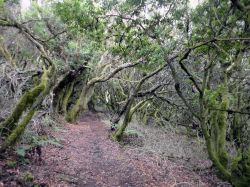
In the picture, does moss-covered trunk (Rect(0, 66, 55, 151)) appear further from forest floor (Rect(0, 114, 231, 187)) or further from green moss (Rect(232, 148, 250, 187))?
green moss (Rect(232, 148, 250, 187))

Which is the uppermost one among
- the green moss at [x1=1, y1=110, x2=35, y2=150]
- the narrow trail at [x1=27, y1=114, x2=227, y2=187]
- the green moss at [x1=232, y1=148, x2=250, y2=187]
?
the green moss at [x1=232, y1=148, x2=250, y2=187]

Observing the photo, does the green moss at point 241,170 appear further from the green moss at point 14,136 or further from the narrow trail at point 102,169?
the green moss at point 14,136

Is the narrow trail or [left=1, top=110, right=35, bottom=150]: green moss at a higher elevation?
[left=1, top=110, right=35, bottom=150]: green moss

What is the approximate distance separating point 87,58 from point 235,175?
13.9m

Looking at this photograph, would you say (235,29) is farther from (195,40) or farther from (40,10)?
(40,10)

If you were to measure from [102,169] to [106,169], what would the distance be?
0.13m

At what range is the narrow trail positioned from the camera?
8340 mm

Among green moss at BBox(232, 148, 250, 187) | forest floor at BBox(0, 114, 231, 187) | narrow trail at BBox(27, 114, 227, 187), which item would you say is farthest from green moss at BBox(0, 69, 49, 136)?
green moss at BBox(232, 148, 250, 187)

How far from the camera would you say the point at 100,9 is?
9.45m

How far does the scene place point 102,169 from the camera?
9.70m

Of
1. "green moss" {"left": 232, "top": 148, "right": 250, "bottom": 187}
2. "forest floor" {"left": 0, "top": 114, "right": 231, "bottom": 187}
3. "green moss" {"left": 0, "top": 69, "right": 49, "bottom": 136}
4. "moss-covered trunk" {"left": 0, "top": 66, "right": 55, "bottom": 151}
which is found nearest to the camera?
"forest floor" {"left": 0, "top": 114, "right": 231, "bottom": 187}

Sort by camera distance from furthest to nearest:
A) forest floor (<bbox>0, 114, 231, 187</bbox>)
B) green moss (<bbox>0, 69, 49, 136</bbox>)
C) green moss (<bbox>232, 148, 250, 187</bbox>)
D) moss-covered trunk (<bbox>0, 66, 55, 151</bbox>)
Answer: green moss (<bbox>0, 69, 49, 136</bbox>), green moss (<bbox>232, 148, 250, 187</bbox>), moss-covered trunk (<bbox>0, 66, 55, 151</bbox>), forest floor (<bbox>0, 114, 231, 187</bbox>)

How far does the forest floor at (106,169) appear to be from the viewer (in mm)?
8299

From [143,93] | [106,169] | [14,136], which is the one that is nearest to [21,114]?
[14,136]
